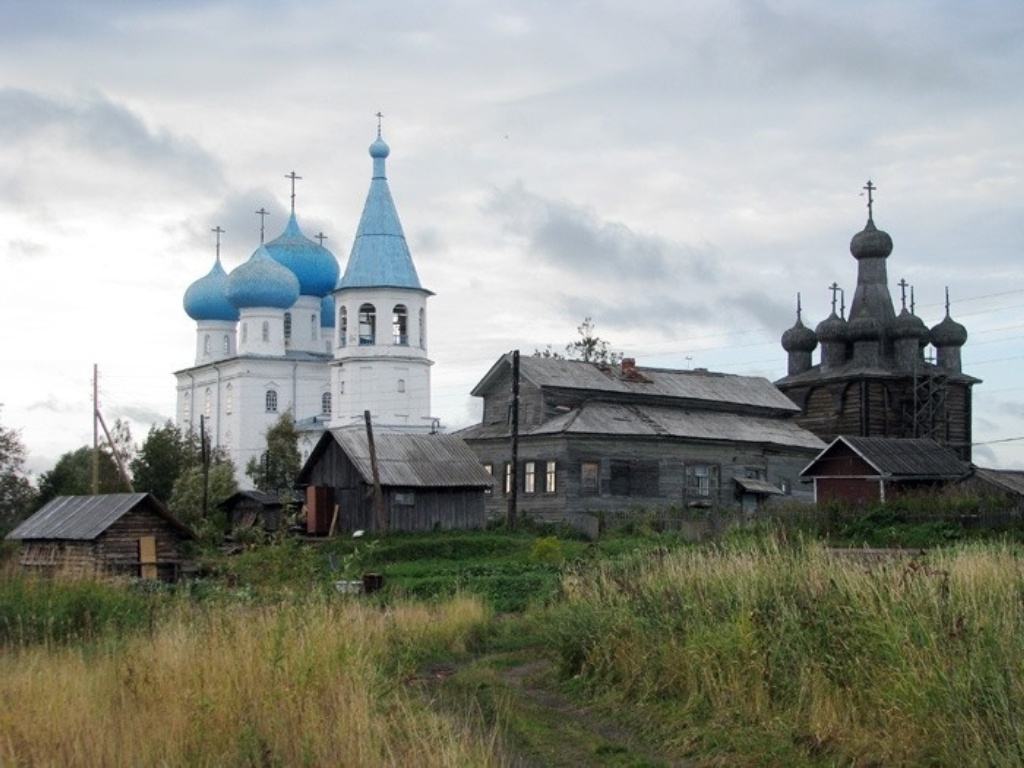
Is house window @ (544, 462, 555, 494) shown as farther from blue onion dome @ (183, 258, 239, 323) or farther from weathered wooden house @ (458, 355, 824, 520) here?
blue onion dome @ (183, 258, 239, 323)

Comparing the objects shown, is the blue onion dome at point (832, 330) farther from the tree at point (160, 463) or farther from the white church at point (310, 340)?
the tree at point (160, 463)

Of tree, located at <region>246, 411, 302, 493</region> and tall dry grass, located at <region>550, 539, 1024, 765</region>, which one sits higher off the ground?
tree, located at <region>246, 411, 302, 493</region>

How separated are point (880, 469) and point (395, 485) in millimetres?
14036

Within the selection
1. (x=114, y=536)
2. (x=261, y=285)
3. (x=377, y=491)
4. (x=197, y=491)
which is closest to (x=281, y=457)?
(x=197, y=491)

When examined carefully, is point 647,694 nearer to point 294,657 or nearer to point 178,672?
point 294,657

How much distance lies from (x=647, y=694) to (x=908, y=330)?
49.0 metres

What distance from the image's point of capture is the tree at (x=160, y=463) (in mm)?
64500

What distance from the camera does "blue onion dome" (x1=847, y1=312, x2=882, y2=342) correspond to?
197 feet

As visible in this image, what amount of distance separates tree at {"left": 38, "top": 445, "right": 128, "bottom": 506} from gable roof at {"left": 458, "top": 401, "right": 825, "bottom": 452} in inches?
712

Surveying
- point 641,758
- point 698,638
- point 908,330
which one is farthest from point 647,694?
point 908,330

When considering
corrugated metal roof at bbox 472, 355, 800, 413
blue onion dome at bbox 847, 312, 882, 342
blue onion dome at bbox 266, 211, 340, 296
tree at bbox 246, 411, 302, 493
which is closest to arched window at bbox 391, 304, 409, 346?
tree at bbox 246, 411, 302, 493

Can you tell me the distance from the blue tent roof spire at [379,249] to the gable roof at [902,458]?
88.9ft

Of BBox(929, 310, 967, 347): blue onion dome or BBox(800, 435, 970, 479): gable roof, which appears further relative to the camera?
BBox(929, 310, 967, 347): blue onion dome

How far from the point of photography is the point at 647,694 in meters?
13.6
